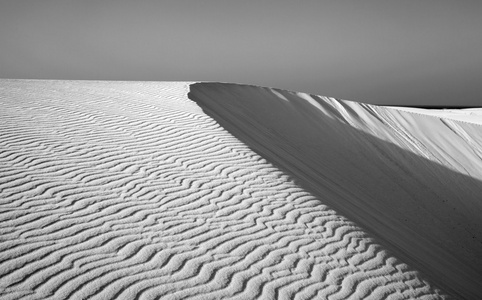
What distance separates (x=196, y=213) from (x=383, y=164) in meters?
7.93

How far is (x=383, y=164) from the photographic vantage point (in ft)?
37.6

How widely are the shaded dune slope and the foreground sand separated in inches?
2.6

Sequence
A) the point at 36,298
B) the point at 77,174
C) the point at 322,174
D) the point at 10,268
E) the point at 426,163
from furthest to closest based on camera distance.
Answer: the point at 426,163 → the point at 322,174 → the point at 77,174 → the point at 10,268 → the point at 36,298

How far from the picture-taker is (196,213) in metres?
4.79

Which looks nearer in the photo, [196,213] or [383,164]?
[196,213]

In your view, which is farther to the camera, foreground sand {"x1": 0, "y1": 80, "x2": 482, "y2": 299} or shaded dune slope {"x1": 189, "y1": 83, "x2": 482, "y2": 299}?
shaded dune slope {"x1": 189, "y1": 83, "x2": 482, "y2": 299}

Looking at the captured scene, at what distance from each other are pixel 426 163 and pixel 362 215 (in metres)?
7.48

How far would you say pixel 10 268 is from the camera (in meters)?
3.33

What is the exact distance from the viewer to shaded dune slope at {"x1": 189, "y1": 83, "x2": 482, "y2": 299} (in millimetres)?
6441

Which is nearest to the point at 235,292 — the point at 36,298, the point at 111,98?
the point at 36,298

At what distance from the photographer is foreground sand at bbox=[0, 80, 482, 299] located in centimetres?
361

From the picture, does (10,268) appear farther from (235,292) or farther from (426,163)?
(426,163)

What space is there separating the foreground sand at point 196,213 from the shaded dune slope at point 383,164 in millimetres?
66

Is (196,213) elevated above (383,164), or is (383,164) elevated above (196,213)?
(196,213)
